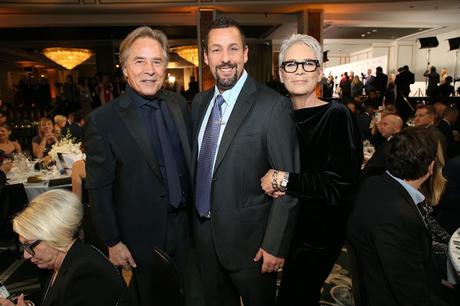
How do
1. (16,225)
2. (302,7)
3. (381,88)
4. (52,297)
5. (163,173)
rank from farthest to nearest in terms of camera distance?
(381,88) < (302,7) < (163,173) < (16,225) < (52,297)

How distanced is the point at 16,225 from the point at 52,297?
0.35m

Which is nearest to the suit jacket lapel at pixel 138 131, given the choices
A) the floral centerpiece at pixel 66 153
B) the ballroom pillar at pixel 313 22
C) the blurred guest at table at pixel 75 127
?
the floral centerpiece at pixel 66 153

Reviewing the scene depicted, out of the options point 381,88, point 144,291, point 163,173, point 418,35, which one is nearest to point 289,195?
point 163,173

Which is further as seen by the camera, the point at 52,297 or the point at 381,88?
the point at 381,88

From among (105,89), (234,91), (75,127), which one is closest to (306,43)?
(234,91)

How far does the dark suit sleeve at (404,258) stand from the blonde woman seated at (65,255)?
1.11m

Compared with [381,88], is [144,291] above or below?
below

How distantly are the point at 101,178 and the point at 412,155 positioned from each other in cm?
149

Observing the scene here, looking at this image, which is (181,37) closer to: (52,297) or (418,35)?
(418,35)

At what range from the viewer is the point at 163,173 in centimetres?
174

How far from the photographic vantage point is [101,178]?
1641 millimetres

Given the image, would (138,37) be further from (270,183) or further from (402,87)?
(402,87)

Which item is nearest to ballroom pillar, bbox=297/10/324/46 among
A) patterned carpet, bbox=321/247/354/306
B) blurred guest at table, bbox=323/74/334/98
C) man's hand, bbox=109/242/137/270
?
blurred guest at table, bbox=323/74/334/98

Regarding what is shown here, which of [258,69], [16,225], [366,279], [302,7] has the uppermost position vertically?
[302,7]
